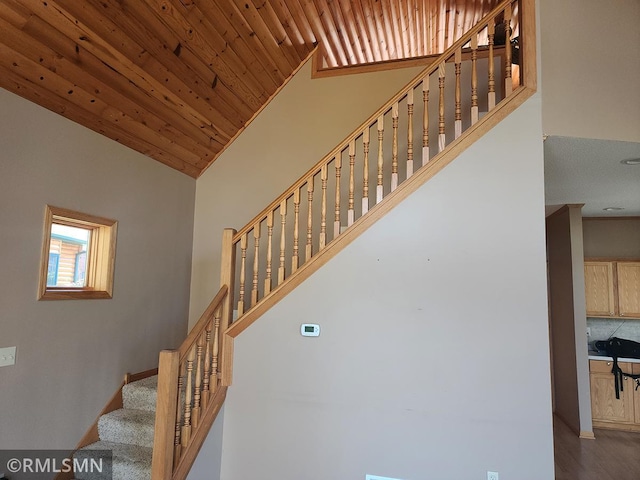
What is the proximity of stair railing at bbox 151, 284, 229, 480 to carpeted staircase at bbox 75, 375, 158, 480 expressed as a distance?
43 cm

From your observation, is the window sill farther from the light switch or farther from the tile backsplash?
the tile backsplash

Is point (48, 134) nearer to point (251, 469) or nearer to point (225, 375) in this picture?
point (225, 375)

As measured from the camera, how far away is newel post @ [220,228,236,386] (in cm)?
288

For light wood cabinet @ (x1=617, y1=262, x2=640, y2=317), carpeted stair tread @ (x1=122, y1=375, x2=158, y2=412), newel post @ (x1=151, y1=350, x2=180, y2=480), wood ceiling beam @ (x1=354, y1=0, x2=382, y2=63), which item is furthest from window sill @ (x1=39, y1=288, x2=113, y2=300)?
light wood cabinet @ (x1=617, y1=262, x2=640, y2=317)

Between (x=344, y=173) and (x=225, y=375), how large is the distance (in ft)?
7.99

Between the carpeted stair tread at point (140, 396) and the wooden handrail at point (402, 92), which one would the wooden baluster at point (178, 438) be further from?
the wooden handrail at point (402, 92)

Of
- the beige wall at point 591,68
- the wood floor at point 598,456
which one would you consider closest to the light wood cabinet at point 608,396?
the wood floor at point 598,456

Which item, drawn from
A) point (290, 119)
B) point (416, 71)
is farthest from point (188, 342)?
point (416, 71)

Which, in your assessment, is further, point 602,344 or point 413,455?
point 602,344

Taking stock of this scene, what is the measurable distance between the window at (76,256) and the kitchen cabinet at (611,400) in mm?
5810

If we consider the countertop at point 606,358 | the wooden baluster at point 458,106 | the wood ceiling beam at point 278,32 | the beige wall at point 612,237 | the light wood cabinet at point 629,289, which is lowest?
the countertop at point 606,358

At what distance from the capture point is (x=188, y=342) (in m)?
2.53

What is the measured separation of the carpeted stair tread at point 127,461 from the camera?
8.71 ft

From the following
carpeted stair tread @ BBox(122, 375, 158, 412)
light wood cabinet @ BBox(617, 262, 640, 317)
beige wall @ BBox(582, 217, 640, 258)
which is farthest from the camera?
beige wall @ BBox(582, 217, 640, 258)
